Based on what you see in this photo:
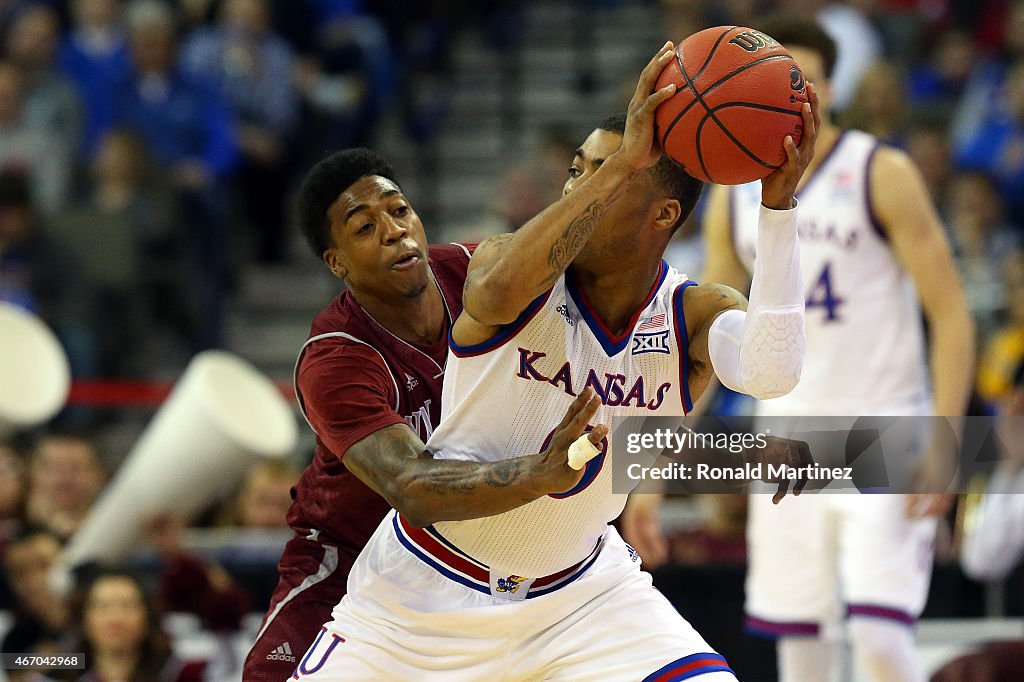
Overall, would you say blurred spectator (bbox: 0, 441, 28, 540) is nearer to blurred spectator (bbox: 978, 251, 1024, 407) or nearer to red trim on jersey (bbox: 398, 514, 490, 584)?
red trim on jersey (bbox: 398, 514, 490, 584)

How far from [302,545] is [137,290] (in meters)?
6.31

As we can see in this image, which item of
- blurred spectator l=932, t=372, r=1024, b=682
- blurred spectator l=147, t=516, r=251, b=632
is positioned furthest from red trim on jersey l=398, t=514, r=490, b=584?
blurred spectator l=932, t=372, r=1024, b=682

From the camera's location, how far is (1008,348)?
27.3ft

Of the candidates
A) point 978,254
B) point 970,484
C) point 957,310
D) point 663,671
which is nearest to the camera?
point 663,671

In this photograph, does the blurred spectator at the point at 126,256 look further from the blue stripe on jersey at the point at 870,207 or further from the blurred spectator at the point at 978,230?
the blue stripe on jersey at the point at 870,207

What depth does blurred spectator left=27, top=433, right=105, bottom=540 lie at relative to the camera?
777cm

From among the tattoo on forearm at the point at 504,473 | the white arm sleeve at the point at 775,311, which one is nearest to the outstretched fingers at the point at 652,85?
the white arm sleeve at the point at 775,311

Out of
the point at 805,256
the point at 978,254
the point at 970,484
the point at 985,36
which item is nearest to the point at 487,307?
the point at 805,256

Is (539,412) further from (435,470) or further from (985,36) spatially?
(985,36)

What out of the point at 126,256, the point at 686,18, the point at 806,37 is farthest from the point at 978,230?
the point at 126,256

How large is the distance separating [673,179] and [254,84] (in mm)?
8041

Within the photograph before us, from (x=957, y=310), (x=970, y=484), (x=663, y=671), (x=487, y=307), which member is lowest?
(x=970, y=484)

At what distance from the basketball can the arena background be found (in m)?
4.37

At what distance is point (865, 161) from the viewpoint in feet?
18.0
